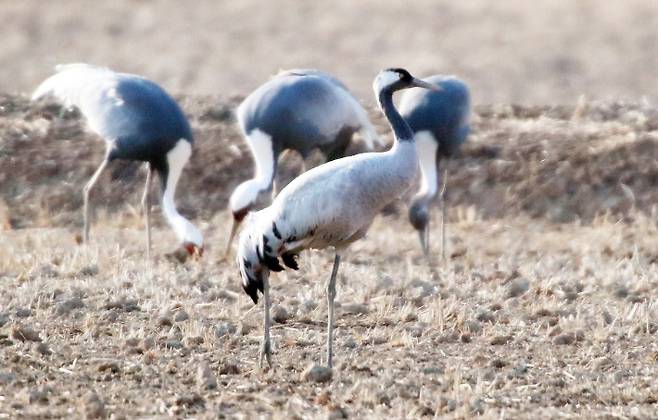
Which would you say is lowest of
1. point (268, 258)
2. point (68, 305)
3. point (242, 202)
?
point (242, 202)

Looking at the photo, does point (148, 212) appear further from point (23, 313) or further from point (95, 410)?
point (95, 410)

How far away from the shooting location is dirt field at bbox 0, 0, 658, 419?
229 inches

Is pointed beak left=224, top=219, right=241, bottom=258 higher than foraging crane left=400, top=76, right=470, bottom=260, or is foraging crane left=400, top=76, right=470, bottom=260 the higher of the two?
foraging crane left=400, top=76, right=470, bottom=260

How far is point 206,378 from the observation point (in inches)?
233

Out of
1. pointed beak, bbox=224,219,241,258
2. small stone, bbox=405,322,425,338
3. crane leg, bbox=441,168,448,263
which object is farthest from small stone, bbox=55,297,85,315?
crane leg, bbox=441,168,448,263

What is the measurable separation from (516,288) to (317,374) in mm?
2278

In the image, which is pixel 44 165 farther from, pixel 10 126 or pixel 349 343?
pixel 349 343

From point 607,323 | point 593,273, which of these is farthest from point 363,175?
point 593,273

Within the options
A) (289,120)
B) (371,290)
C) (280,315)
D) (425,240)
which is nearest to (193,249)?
(289,120)

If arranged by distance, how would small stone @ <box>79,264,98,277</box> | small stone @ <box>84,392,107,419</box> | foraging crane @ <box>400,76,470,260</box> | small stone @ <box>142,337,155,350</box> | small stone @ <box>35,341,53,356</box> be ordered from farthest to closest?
foraging crane @ <box>400,76,470,260</box> → small stone @ <box>79,264,98,277</box> → small stone @ <box>142,337,155,350</box> → small stone @ <box>35,341,53,356</box> → small stone @ <box>84,392,107,419</box>

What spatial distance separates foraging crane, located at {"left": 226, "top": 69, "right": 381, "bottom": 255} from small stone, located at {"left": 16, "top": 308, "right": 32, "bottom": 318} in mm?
2747

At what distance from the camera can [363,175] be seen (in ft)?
21.0

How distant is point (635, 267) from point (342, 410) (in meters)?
3.67

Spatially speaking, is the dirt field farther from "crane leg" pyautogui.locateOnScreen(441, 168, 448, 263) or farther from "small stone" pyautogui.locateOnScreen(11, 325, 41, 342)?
"crane leg" pyautogui.locateOnScreen(441, 168, 448, 263)
